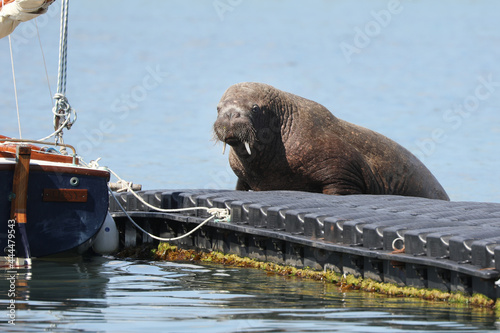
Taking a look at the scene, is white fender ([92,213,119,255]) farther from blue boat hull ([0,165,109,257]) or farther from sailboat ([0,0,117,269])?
blue boat hull ([0,165,109,257])

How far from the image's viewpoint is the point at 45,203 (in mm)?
11688

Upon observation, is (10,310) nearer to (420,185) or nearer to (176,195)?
(176,195)

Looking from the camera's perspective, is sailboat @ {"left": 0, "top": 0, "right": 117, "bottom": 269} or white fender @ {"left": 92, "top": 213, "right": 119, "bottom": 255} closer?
sailboat @ {"left": 0, "top": 0, "right": 117, "bottom": 269}

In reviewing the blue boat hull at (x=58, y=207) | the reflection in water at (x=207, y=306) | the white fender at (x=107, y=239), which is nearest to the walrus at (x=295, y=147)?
the white fender at (x=107, y=239)

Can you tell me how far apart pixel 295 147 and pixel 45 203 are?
545cm

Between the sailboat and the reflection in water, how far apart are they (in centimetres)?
40

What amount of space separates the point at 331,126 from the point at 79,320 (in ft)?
31.0

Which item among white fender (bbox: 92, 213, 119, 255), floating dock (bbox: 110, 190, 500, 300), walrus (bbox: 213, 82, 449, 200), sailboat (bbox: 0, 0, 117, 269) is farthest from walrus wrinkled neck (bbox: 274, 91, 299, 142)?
sailboat (bbox: 0, 0, 117, 269)

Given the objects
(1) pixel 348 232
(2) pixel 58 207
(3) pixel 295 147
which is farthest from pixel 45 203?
(3) pixel 295 147

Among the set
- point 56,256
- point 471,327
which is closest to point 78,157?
point 56,256

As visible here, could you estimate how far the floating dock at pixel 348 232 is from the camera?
8898mm

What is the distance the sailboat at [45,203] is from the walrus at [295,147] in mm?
3770

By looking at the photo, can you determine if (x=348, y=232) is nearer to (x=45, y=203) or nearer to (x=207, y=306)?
(x=207, y=306)

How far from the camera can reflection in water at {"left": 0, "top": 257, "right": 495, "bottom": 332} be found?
24.0 ft
